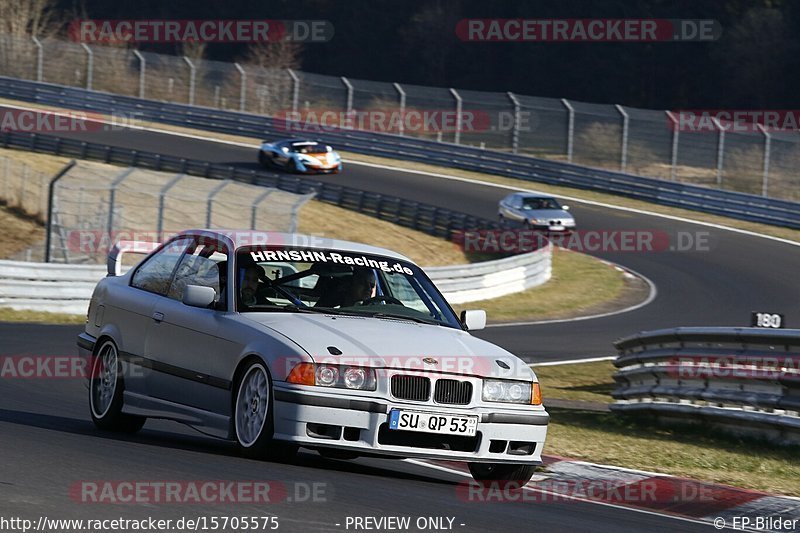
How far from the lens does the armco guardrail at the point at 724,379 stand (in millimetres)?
10844

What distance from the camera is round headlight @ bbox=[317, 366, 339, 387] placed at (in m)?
7.29

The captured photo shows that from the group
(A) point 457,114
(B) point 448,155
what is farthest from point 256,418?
(A) point 457,114

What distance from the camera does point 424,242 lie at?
33125 mm

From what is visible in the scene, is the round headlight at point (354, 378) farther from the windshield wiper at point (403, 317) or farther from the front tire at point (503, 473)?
the front tire at point (503, 473)

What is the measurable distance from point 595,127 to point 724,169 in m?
4.96

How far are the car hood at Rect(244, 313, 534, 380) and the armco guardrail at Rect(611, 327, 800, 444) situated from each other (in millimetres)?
3783

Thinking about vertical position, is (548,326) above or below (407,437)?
below

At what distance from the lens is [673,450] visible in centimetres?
1034

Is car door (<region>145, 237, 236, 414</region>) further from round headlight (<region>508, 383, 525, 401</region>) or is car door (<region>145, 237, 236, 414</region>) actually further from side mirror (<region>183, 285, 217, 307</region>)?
round headlight (<region>508, 383, 525, 401</region>)

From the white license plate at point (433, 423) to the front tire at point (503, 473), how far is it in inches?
18.8

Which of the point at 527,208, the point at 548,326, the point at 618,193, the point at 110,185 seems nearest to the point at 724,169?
the point at 618,193

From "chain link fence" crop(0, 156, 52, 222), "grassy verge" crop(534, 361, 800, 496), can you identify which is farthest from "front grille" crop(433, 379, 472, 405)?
"chain link fence" crop(0, 156, 52, 222)

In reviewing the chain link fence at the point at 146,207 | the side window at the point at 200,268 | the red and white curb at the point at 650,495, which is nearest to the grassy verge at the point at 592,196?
the chain link fence at the point at 146,207

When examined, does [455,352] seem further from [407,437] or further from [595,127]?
[595,127]
